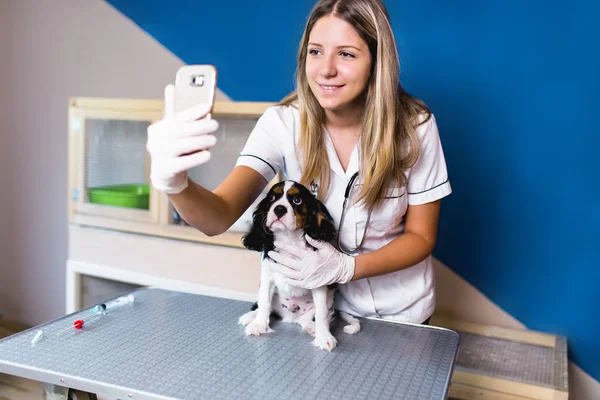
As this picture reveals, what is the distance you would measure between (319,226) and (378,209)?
0.58ft

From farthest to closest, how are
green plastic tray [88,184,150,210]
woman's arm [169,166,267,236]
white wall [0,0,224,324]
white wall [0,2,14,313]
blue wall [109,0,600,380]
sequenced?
white wall [0,2,14,313] < white wall [0,0,224,324] < green plastic tray [88,184,150,210] < blue wall [109,0,600,380] < woman's arm [169,166,267,236]

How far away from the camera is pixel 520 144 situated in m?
1.76

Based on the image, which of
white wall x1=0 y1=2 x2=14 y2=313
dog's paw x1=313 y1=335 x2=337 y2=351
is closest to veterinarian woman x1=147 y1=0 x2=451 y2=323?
dog's paw x1=313 y1=335 x2=337 y2=351

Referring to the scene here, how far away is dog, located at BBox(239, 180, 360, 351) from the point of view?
1086mm

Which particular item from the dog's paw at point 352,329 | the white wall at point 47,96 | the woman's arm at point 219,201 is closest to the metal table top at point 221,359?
the dog's paw at point 352,329

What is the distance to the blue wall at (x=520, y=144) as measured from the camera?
1684mm

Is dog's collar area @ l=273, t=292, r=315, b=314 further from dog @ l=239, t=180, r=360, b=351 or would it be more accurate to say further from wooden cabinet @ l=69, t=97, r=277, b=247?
wooden cabinet @ l=69, t=97, r=277, b=247

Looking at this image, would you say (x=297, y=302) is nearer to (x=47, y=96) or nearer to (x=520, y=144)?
(x=520, y=144)

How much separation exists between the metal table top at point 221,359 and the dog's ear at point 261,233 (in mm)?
174

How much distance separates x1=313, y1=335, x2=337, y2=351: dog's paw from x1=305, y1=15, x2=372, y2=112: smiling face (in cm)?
48

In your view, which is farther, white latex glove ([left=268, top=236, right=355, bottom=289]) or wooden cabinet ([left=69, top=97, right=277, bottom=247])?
wooden cabinet ([left=69, top=97, right=277, bottom=247])

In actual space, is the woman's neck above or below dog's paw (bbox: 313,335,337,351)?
above

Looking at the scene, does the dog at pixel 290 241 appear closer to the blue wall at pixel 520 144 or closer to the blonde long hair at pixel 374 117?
the blonde long hair at pixel 374 117

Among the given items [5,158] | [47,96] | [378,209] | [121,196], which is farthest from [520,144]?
[5,158]
